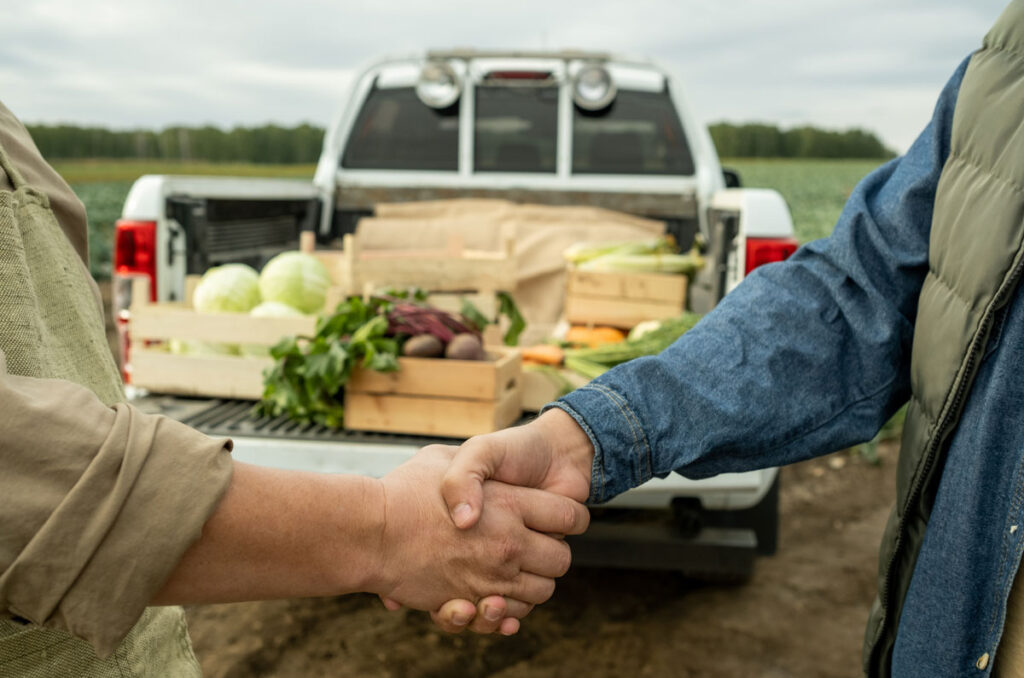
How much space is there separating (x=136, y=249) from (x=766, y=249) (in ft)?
7.69

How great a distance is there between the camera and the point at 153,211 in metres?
3.24

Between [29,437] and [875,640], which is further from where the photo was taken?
[875,640]

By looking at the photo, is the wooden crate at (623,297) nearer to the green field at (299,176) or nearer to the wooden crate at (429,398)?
the wooden crate at (429,398)

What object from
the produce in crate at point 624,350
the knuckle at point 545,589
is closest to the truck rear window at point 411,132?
the produce in crate at point 624,350

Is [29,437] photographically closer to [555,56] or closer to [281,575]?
[281,575]

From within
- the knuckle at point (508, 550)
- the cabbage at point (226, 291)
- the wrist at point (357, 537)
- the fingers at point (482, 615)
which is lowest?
the fingers at point (482, 615)

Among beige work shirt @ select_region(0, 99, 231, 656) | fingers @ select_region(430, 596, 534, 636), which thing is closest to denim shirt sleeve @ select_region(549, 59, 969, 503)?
fingers @ select_region(430, 596, 534, 636)

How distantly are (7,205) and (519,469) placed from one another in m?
0.95

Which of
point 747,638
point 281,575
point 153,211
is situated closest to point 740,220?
point 747,638

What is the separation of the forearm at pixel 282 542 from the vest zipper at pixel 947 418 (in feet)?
2.84

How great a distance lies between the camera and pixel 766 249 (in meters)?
3.13

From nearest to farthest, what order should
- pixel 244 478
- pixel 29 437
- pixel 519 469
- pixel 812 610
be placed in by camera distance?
pixel 29 437, pixel 244 478, pixel 519 469, pixel 812 610

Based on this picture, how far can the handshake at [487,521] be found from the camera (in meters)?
1.48

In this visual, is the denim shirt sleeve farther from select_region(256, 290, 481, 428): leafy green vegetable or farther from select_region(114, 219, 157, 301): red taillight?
select_region(114, 219, 157, 301): red taillight
